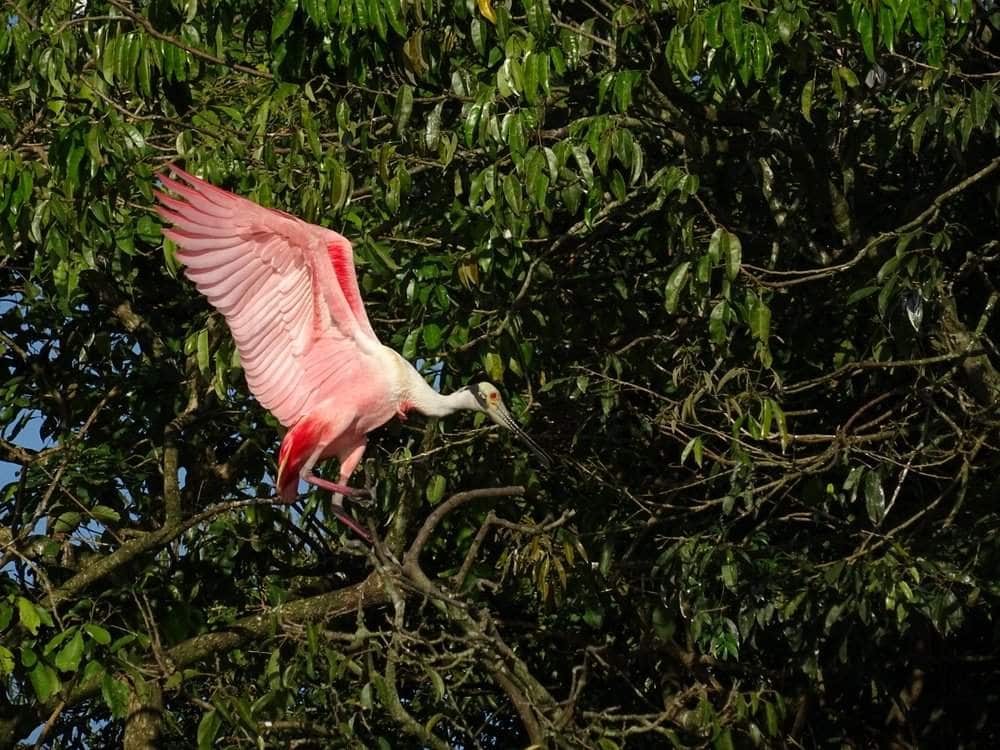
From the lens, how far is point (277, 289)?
601 centimetres

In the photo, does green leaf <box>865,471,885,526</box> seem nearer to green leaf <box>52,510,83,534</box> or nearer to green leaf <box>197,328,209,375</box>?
green leaf <box>197,328,209,375</box>

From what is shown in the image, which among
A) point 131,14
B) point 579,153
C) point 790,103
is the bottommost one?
point 790,103

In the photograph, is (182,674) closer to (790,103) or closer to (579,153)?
(579,153)

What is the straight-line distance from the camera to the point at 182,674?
5.91 m

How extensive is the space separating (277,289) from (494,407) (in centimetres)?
85

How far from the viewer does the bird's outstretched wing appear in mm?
5754

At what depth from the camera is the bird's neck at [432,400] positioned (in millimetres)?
6133

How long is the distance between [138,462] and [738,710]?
119 inches

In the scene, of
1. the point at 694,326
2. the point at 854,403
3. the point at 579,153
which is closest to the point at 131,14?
the point at 579,153

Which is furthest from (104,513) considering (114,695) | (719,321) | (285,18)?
(719,321)

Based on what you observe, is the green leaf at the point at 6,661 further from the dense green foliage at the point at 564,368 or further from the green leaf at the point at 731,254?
the green leaf at the point at 731,254

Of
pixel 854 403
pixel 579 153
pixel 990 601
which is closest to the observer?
pixel 579 153

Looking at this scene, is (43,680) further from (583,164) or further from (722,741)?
(583,164)

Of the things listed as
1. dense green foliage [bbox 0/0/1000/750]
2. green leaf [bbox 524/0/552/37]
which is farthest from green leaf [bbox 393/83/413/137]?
green leaf [bbox 524/0/552/37]
